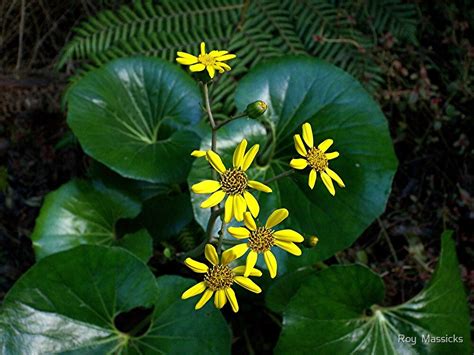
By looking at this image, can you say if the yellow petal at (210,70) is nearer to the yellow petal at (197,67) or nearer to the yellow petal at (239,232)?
the yellow petal at (197,67)

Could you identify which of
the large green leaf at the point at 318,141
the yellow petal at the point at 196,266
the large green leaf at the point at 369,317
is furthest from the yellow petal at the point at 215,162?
the large green leaf at the point at 369,317

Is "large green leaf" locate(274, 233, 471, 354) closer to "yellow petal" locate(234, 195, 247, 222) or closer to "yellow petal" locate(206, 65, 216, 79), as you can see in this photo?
"yellow petal" locate(234, 195, 247, 222)

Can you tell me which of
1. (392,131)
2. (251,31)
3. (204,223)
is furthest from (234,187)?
(392,131)

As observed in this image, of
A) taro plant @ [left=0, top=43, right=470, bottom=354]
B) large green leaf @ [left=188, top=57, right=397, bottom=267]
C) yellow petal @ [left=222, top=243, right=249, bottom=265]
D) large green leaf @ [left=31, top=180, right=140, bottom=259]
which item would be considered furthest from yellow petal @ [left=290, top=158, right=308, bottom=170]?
large green leaf @ [left=31, top=180, right=140, bottom=259]

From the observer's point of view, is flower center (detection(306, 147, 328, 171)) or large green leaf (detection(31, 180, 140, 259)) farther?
large green leaf (detection(31, 180, 140, 259))

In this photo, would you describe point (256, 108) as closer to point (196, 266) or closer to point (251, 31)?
point (196, 266)

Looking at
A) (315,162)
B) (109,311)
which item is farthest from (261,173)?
(109,311)
